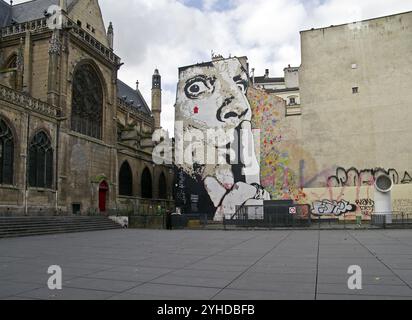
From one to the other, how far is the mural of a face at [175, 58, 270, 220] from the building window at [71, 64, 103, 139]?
27.0ft

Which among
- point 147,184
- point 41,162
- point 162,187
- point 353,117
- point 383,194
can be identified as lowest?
point 383,194

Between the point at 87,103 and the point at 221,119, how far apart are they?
13.4 meters

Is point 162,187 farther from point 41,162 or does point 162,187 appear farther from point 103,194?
point 41,162

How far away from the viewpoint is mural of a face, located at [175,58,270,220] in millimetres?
39250

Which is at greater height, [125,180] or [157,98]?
[157,98]

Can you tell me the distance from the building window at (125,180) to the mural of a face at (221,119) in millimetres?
7762

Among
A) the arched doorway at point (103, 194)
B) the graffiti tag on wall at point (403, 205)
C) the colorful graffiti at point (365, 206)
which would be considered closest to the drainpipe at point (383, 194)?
the graffiti tag on wall at point (403, 205)

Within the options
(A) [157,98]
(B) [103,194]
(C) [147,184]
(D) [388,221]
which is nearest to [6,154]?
(B) [103,194]

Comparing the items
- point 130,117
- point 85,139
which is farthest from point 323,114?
point 130,117

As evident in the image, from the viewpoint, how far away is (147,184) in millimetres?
51500

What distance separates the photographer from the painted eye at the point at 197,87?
4212cm

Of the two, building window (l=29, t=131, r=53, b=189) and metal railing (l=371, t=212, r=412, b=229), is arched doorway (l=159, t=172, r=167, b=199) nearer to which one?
building window (l=29, t=131, r=53, b=189)

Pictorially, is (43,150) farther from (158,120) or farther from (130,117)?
(158,120)

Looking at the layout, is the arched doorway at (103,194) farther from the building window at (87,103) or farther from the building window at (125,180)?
the building window at (87,103)
